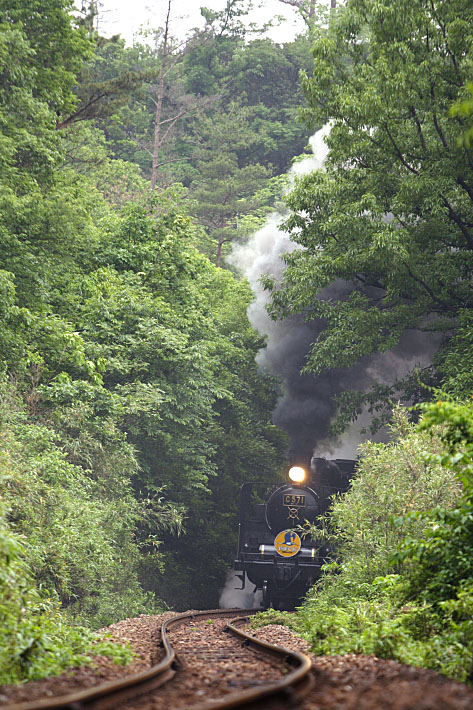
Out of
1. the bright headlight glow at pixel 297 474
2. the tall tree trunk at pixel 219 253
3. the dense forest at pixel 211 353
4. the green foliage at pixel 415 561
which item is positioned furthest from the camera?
the tall tree trunk at pixel 219 253

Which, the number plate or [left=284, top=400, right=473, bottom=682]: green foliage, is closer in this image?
[left=284, top=400, right=473, bottom=682]: green foliage

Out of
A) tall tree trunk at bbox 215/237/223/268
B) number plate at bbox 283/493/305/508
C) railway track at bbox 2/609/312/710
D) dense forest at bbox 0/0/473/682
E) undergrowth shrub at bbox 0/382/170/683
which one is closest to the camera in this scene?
Answer: railway track at bbox 2/609/312/710

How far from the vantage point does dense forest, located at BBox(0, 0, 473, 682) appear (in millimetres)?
8891

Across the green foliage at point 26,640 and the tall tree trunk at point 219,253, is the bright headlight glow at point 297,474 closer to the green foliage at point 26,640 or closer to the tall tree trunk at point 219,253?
the green foliage at point 26,640

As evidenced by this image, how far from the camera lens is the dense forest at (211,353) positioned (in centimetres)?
889

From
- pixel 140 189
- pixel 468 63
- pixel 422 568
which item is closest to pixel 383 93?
pixel 468 63

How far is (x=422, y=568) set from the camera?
313 inches

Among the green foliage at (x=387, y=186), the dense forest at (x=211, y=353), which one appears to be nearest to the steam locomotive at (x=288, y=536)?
the dense forest at (x=211, y=353)

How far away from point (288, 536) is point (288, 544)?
177 mm

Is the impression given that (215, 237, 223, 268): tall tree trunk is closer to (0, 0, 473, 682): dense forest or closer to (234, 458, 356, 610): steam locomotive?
(0, 0, 473, 682): dense forest

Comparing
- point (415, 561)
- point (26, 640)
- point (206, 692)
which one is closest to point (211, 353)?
point (415, 561)

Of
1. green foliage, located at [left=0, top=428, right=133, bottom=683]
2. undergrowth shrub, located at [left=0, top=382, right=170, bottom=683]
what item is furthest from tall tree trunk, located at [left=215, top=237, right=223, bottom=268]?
green foliage, located at [left=0, top=428, right=133, bottom=683]

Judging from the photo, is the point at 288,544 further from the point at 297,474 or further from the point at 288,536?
the point at 297,474

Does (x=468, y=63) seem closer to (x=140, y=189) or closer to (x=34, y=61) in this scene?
(x=34, y=61)
